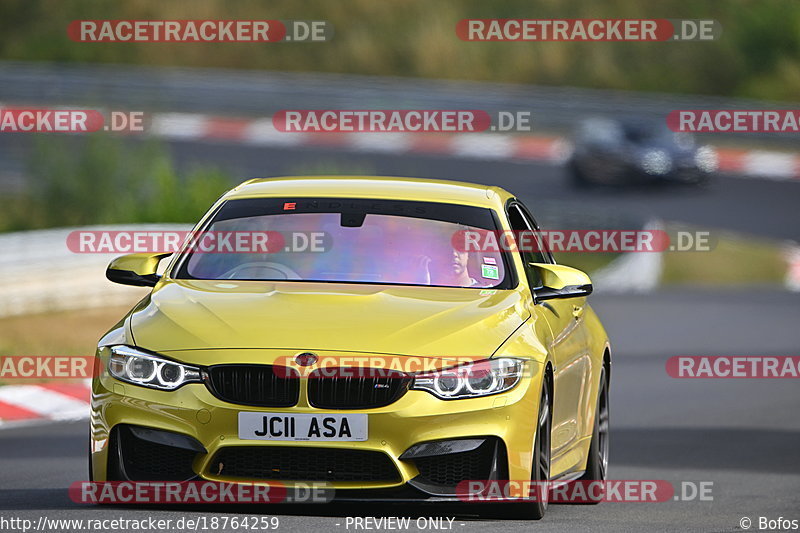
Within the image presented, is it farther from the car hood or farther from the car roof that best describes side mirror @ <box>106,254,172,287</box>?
the car roof

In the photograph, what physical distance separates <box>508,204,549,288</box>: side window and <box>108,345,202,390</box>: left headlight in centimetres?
188

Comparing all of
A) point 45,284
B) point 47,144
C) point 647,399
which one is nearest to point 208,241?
point 647,399

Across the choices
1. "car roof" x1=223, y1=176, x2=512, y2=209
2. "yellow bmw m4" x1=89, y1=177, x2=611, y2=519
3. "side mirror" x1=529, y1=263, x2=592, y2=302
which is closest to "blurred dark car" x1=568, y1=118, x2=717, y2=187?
"car roof" x1=223, y1=176, x2=512, y2=209

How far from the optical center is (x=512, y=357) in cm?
730

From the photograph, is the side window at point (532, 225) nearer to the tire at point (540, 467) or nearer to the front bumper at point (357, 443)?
the tire at point (540, 467)

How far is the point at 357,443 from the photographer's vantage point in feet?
22.9

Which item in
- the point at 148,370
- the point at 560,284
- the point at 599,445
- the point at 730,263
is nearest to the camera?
the point at 148,370

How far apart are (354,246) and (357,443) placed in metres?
1.45

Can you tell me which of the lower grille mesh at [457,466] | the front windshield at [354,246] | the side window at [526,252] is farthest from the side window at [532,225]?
the lower grille mesh at [457,466]

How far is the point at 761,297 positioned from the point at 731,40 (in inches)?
1040

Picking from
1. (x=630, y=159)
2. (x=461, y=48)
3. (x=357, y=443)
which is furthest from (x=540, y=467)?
(x=461, y=48)

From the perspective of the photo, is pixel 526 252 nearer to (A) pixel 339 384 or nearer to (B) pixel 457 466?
(B) pixel 457 466

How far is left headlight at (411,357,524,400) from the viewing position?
23.2 ft

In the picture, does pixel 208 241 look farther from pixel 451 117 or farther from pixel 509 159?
pixel 451 117
